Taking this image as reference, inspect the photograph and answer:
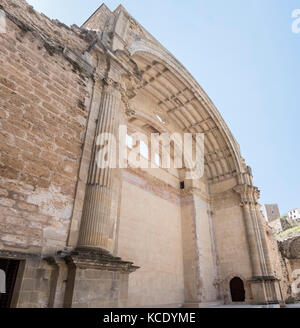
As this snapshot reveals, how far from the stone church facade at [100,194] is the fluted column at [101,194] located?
3 centimetres

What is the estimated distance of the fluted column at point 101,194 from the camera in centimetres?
509

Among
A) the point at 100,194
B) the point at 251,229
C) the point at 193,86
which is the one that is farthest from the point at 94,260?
the point at 193,86

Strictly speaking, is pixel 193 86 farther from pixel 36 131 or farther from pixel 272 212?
pixel 272 212

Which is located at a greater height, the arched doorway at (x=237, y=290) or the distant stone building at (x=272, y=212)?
the distant stone building at (x=272, y=212)

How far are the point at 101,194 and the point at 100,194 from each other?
0.03m

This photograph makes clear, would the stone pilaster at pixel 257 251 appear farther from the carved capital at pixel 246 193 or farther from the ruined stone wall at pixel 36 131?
the ruined stone wall at pixel 36 131

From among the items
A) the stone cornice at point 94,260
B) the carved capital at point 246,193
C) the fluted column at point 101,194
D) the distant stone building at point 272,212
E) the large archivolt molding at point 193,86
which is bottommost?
the stone cornice at point 94,260

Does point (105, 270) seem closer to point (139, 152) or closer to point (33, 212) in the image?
point (33, 212)

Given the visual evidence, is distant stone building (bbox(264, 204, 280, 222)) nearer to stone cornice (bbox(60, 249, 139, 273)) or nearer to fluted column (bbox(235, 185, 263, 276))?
fluted column (bbox(235, 185, 263, 276))

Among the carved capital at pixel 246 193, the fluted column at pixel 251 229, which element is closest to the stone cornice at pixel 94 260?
the fluted column at pixel 251 229

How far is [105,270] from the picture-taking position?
4742mm

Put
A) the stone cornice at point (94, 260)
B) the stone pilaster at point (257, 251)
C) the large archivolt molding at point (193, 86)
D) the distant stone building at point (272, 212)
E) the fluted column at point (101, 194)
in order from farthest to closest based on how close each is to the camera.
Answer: the distant stone building at point (272, 212), the stone pilaster at point (257, 251), the large archivolt molding at point (193, 86), the fluted column at point (101, 194), the stone cornice at point (94, 260)
